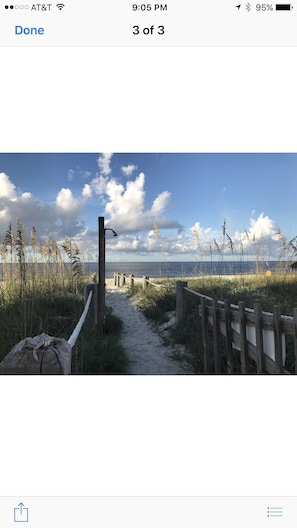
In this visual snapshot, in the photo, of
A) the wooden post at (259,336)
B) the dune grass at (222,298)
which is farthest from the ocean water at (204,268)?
the wooden post at (259,336)

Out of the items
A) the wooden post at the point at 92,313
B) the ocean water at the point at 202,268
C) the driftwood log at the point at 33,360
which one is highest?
the ocean water at the point at 202,268

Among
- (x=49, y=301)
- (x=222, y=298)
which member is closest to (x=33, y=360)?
(x=49, y=301)

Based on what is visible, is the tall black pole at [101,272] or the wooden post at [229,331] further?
the tall black pole at [101,272]

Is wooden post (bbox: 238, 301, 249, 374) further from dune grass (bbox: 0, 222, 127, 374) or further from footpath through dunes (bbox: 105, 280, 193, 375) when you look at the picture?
dune grass (bbox: 0, 222, 127, 374)

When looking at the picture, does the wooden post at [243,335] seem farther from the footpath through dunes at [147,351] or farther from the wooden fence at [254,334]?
the footpath through dunes at [147,351]

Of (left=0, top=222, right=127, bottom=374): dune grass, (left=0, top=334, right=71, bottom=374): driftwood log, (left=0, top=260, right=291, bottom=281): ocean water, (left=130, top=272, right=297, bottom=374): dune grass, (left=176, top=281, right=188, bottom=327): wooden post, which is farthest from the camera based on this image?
(left=0, top=260, right=291, bottom=281): ocean water
